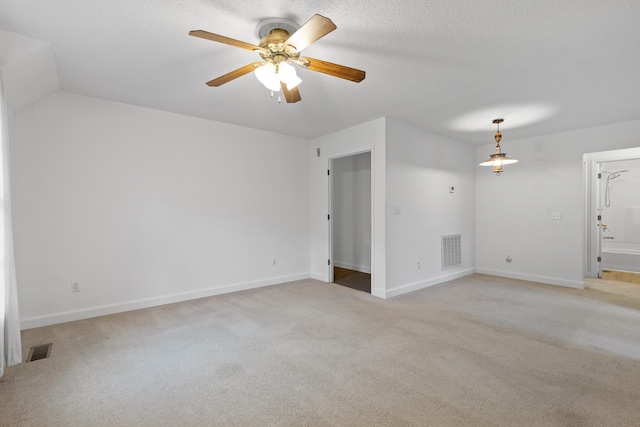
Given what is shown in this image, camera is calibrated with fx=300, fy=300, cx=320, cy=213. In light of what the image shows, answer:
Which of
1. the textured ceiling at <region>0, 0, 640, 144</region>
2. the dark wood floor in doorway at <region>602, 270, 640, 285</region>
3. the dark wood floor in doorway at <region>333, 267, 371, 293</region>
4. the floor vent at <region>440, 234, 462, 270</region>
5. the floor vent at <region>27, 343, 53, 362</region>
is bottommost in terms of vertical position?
the dark wood floor in doorway at <region>602, 270, 640, 285</region>

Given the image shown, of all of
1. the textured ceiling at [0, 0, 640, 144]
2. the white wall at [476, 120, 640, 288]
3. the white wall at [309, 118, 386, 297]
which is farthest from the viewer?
the white wall at [476, 120, 640, 288]

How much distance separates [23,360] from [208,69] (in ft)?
9.53

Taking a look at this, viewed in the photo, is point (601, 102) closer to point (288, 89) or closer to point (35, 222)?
point (288, 89)

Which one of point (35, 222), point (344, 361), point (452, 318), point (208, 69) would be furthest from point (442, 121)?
point (35, 222)

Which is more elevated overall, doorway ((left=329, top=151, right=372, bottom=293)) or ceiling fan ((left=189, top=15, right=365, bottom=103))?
ceiling fan ((left=189, top=15, right=365, bottom=103))

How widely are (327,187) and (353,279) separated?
1.70 m

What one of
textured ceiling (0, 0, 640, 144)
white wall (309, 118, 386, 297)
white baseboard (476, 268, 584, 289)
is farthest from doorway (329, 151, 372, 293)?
white baseboard (476, 268, 584, 289)

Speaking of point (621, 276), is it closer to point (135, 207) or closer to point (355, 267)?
point (355, 267)

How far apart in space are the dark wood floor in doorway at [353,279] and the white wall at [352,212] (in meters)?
0.31

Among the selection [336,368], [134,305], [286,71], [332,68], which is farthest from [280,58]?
[134,305]

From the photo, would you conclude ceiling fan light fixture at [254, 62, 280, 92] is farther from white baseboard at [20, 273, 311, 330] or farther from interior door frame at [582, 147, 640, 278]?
interior door frame at [582, 147, 640, 278]

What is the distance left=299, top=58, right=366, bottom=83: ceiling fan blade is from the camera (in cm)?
207

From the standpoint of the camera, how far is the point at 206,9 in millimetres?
1951

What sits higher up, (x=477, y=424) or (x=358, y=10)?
(x=358, y=10)
